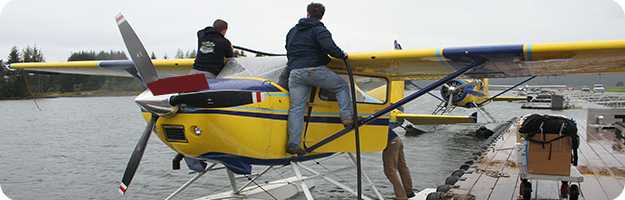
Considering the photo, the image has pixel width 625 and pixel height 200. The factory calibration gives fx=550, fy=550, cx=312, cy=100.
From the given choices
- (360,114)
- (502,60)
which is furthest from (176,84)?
(502,60)

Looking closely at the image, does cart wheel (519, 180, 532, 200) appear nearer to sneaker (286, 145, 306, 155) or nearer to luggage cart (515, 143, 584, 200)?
luggage cart (515, 143, 584, 200)

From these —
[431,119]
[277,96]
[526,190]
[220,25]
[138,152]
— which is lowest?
[431,119]

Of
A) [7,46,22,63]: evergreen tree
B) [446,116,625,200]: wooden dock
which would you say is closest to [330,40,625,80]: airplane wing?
[446,116,625,200]: wooden dock

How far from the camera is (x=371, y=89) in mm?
6445

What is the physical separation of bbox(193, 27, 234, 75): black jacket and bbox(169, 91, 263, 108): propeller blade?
2.27 feet

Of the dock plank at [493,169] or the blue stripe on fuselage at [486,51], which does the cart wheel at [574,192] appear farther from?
the blue stripe on fuselage at [486,51]

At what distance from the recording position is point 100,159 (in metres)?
15.7

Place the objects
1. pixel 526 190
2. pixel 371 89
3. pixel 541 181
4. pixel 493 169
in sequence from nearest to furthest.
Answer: pixel 526 190, pixel 371 89, pixel 541 181, pixel 493 169

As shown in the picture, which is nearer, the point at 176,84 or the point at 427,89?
the point at 176,84

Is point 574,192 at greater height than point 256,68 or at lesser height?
lesser

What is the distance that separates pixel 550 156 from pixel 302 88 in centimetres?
269

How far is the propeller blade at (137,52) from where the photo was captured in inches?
189

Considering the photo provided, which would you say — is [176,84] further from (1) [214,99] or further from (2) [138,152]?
(2) [138,152]

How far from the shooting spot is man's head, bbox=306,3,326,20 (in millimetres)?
5293
